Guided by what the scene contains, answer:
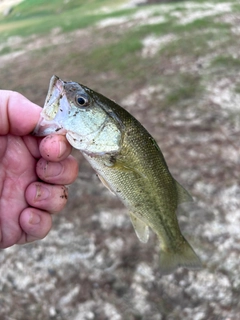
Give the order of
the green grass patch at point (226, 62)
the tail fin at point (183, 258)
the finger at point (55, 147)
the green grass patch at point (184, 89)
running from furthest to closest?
the green grass patch at point (226, 62) → the green grass patch at point (184, 89) → the tail fin at point (183, 258) → the finger at point (55, 147)

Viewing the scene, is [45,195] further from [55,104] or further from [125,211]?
[125,211]

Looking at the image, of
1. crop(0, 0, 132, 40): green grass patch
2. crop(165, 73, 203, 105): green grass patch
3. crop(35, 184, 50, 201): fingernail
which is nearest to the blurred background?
crop(165, 73, 203, 105): green grass patch

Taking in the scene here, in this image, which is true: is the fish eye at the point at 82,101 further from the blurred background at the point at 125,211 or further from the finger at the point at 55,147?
the blurred background at the point at 125,211

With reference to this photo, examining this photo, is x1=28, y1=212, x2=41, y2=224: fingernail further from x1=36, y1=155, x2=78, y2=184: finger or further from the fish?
the fish

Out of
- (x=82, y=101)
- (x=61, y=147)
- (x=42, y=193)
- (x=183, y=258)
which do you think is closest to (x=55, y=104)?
(x=82, y=101)

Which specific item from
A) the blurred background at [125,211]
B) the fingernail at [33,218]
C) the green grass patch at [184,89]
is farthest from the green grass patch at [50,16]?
the fingernail at [33,218]

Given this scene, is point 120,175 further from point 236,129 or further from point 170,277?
point 236,129

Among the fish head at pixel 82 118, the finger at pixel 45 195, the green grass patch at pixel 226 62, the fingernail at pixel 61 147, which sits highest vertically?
the fish head at pixel 82 118

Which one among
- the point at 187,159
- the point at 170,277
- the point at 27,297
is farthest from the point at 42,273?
the point at 187,159
